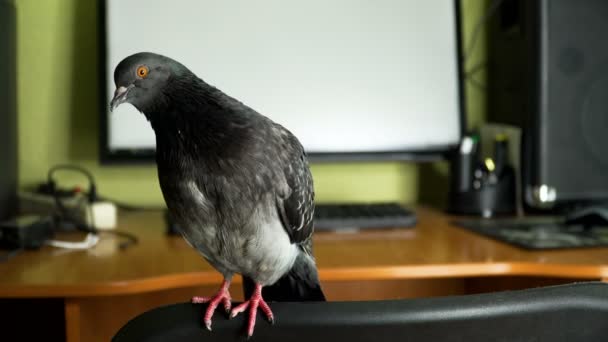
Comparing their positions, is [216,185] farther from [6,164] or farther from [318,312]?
[6,164]

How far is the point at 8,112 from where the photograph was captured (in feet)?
4.27

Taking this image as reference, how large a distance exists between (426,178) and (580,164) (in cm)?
55

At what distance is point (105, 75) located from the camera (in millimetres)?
1311

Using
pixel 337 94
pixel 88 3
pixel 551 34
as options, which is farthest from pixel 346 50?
pixel 88 3

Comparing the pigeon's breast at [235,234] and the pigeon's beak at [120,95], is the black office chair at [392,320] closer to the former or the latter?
the pigeon's breast at [235,234]

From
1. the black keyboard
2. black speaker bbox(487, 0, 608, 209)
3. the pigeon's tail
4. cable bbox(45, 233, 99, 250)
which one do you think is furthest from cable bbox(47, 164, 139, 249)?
black speaker bbox(487, 0, 608, 209)

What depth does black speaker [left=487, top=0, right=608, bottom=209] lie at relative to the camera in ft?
3.73

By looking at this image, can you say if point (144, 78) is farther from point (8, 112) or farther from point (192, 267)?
point (8, 112)

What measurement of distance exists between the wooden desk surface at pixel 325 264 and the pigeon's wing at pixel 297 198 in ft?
1.03

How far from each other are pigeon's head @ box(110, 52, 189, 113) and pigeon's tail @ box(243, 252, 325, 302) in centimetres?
24

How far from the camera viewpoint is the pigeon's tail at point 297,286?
547mm

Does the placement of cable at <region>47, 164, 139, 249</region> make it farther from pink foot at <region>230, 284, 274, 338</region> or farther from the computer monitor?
pink foot at <region>230, 284, 274, 338</region>

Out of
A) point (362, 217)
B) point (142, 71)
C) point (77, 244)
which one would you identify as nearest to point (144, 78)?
point (142, 71)

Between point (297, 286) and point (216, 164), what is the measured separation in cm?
20
